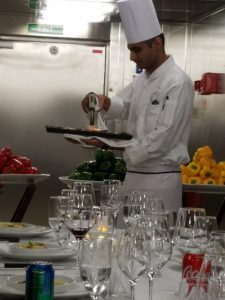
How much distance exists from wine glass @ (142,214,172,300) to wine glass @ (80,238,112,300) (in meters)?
0.12

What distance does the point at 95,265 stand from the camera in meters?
1.22

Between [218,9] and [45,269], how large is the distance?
4.34 meters

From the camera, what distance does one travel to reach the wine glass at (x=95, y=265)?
3.97 ft

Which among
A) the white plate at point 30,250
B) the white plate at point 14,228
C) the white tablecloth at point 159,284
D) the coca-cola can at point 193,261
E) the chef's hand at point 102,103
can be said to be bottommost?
the white tablecloth at point 159,284

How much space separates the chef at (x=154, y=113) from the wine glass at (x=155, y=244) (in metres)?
1.65

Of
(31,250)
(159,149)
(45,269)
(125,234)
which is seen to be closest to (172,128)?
(159,149)

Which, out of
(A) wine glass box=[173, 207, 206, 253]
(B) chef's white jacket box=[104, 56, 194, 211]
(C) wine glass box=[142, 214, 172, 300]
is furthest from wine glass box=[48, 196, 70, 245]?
(B) chef's white jacket box=[104, 56, 194, 211]

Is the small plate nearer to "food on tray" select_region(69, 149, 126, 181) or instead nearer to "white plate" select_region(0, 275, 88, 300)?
"white plate" select_region(0, 275, 88, 300)

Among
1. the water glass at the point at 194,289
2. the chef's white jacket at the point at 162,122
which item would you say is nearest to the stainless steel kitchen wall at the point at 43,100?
the chef's white jacket at the point at 162,122

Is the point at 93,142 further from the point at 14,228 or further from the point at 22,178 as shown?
the point at 14,228

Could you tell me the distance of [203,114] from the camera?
5309mm

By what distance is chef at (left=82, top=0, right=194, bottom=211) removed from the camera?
3170mm

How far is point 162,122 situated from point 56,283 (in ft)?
5.98

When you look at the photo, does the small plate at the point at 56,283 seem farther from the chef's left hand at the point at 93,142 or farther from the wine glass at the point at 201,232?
the chef's left hand at the point at 93,142
